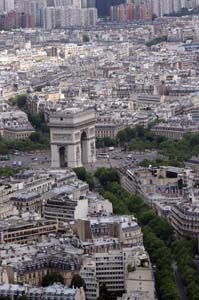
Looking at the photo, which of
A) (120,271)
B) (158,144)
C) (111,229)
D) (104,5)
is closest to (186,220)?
(111,229)

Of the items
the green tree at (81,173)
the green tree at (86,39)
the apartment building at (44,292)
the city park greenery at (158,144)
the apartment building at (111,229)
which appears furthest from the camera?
the green tree at (86,39)

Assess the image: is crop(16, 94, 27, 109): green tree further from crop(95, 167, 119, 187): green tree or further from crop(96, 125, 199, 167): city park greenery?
crop(95, 167, 119, 187): green tree

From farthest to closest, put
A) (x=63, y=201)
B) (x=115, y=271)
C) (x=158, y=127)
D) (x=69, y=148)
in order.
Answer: (x=158, y=127) → (x=69, y=148) → (x=63, y=201) → (x=115, y=271)

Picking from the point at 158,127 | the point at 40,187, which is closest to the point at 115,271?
the point at 40,187

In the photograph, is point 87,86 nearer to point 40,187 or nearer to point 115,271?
point 40,187

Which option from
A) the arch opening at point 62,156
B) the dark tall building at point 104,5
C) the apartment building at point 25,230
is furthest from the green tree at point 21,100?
the dark tall building at point 104,5

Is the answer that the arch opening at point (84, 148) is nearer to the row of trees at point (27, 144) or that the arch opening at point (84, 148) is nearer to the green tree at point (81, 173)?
the green tree at point (81, 173)

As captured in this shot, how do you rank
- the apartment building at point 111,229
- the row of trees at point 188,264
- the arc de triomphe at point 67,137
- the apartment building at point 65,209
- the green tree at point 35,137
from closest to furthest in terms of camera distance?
the row of trees at point 188,264, the apartment building at point 111,229, the apartment building at point 65,209, the arc de triomphe at point 67,137, the green tree at point 35,137
